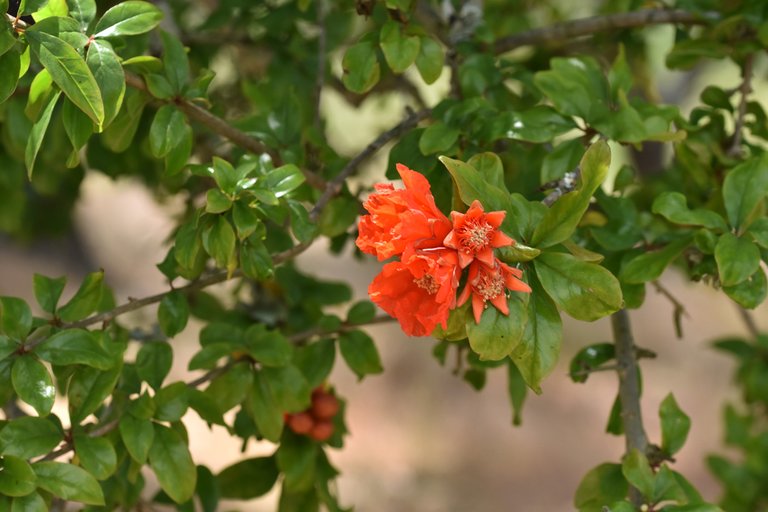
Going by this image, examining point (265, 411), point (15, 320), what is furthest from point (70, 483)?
point (265, 411)

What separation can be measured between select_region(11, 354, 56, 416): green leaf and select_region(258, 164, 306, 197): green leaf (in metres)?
0.32

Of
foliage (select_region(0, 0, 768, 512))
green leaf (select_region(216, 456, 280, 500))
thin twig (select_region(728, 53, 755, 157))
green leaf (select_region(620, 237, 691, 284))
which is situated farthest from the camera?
green leaf (select_region(216, 456, 280, 500))

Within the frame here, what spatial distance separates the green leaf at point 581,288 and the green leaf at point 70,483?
52 cm

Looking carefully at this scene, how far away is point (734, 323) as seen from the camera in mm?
4422

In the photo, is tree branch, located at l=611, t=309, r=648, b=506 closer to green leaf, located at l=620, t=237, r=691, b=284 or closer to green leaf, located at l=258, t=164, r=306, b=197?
green leaf, located at l=620, t=237, r=691, b=284

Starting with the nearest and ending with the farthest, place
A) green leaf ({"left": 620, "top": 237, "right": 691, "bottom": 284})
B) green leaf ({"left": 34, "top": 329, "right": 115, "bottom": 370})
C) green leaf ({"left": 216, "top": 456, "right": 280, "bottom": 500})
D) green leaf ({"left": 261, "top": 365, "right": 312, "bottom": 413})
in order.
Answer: green leaf ({"left": 34, "top": 329, "right": 115, "bottom": 370}) < green leaf ({"left": 620, "top": 237, "right": 691, "bottom": 284}) < green leaf ({"left": 261, "top": 365, "right": 312, "bottom": 413}) < green leaf ({"left": 216, "top": 456, "right": 280, "bottom": 500})

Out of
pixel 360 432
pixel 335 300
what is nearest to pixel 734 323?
pixel 360 432

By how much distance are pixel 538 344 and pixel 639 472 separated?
12.0 inches

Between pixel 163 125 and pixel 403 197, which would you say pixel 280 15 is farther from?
pixel 403 197

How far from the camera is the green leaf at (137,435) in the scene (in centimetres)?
105

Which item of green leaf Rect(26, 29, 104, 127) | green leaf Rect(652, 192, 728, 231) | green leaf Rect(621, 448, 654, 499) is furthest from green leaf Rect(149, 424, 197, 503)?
green leaf Rect(652, 192, 728, 231)

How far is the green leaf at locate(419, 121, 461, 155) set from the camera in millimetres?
1104

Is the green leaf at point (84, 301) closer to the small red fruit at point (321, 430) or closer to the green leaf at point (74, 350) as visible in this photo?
the green leaf at point (74, 350)

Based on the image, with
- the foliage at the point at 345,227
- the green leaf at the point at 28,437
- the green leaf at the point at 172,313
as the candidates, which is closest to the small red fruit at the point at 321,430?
the foliage at the point at 345,227
